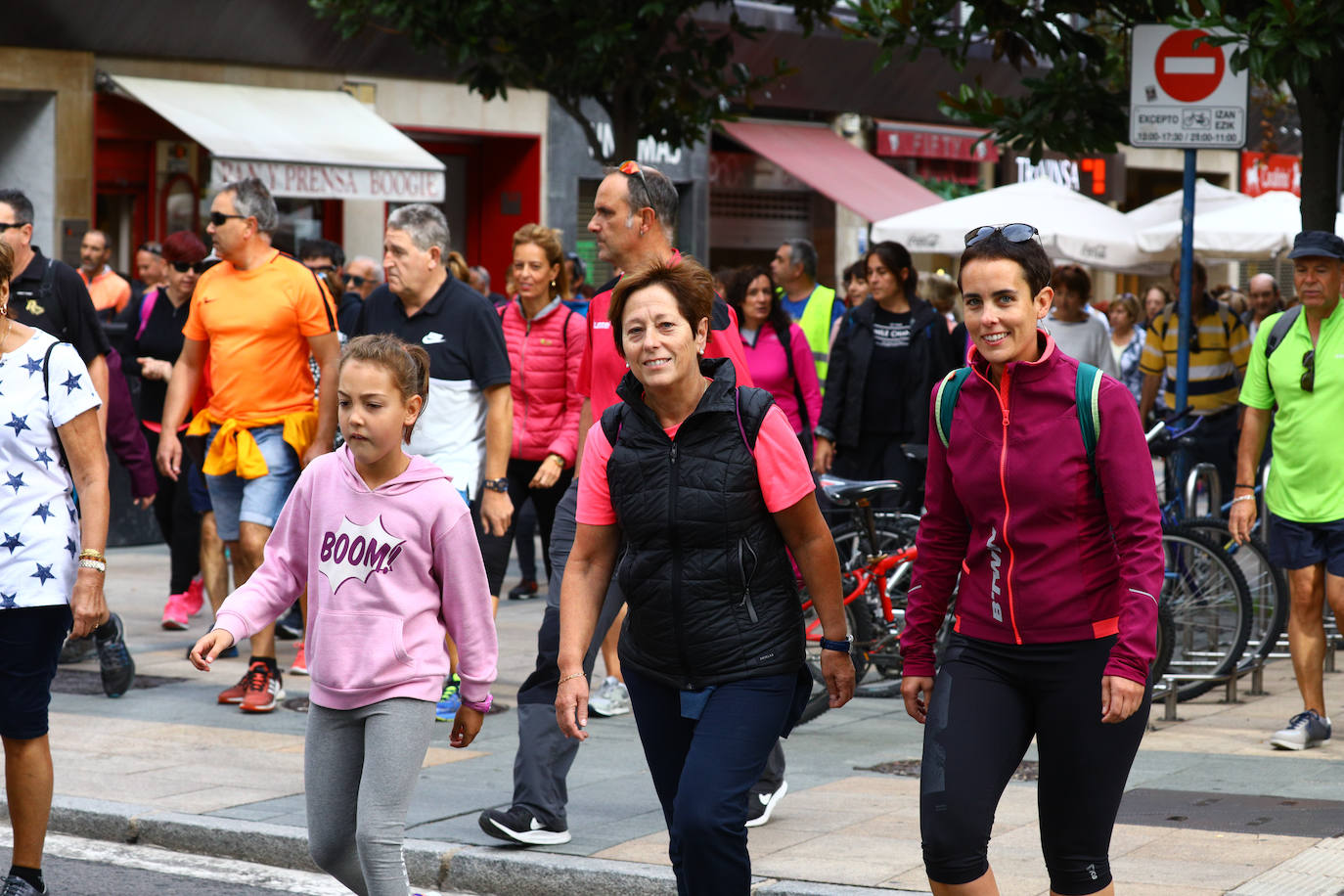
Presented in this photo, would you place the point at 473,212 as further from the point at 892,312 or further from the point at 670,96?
the point at 892,312

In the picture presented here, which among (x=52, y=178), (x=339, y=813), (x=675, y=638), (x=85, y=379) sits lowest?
(x=339, y=813)

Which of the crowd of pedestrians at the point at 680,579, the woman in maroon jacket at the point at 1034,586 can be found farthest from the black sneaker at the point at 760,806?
the woman in maroon jacket at the point at 1034,586

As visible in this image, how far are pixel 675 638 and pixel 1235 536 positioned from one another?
161 inches

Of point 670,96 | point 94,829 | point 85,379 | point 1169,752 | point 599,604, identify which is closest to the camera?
point 599,604

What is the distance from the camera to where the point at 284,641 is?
10.3 meters

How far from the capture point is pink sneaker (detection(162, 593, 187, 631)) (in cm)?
1052

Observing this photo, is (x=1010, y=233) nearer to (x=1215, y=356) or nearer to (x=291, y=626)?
(x=291, y=626)

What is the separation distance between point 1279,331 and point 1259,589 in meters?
1.79

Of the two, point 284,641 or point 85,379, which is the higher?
point 85,379

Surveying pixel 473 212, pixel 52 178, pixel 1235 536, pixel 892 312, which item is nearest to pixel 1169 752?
pixel 1235 536

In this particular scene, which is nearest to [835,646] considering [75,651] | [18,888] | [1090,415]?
[1090,415]

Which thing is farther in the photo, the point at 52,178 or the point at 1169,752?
the point at 52,178

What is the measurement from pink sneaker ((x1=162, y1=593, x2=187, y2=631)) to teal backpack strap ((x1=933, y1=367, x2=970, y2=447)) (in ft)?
23.4

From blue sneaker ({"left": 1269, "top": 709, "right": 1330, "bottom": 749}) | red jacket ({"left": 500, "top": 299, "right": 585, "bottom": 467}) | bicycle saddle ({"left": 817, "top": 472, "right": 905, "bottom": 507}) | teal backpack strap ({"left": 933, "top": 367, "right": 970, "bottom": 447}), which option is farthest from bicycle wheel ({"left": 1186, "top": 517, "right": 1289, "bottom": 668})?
teal backpack strap ({"left": 933, "top": 367, "right": 970, "bottom": 447})
